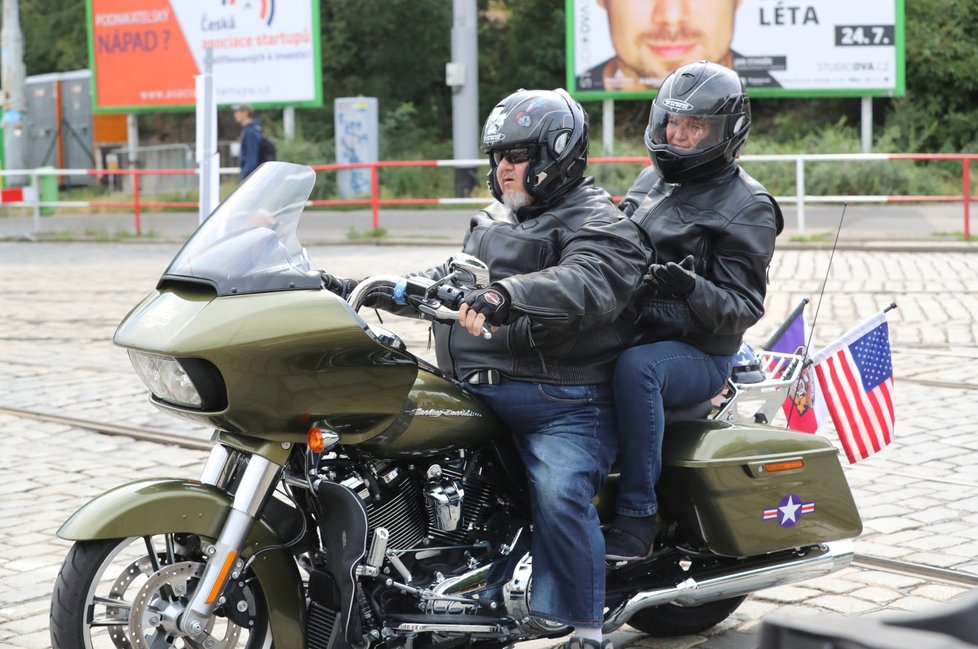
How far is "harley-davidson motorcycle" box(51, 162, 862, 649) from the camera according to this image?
3.36m

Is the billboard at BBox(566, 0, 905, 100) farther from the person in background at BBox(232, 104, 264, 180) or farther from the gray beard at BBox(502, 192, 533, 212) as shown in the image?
the gray beard at BBox(502, 192, 533, 212)

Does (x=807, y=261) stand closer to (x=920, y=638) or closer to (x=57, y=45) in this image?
(x=920, y=638)

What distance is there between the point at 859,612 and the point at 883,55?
19038mm

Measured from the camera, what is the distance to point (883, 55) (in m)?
22.2

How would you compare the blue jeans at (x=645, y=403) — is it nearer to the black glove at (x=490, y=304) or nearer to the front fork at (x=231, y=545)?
the black glove at (x=490, y=304)

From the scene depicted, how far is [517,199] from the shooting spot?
3.85 meters

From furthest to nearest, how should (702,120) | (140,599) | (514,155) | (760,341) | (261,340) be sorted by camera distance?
(760,341) → (702,120) → (514,155) → (140,599) → (261,340)

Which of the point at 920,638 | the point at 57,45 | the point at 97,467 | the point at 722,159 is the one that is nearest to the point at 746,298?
the point at 722,159

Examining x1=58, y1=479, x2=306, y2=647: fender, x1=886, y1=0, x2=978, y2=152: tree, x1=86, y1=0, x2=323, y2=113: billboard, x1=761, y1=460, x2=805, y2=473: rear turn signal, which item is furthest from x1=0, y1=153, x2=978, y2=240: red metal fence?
x1=58, y1=479, x2=306, y2=647: fender

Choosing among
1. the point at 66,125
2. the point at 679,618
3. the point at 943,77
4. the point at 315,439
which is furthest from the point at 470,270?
the point at 66,125

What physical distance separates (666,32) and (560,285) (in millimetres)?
19973

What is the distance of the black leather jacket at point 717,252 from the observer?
13.2 feet

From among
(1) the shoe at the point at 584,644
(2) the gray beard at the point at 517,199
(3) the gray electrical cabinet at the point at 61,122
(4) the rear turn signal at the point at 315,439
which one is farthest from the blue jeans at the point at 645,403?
(3) the gray electrical cabinet at the point at 61,122

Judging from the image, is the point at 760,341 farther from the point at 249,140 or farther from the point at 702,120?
the point at 249,140
